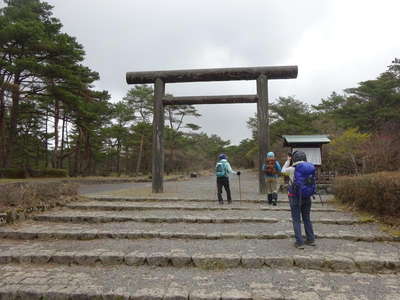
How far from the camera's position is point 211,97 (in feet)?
30.7

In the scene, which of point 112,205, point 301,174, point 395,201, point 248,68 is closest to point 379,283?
point 301,174

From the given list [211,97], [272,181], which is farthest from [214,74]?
[272,181]

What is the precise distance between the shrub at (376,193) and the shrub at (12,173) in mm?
19391

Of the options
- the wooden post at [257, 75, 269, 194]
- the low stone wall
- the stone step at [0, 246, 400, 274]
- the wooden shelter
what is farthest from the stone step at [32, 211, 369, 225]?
the wooden shelter

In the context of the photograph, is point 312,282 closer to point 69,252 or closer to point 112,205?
point 69,252

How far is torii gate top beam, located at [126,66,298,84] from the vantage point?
8.95m

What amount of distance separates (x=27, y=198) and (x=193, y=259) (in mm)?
4890

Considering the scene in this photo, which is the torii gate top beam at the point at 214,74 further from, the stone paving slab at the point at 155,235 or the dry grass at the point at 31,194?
the stone paving slab at the point at 155,235

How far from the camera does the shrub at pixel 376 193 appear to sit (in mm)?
4723

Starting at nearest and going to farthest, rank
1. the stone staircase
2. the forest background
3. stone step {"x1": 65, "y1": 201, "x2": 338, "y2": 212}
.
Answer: the stone staircase
stone step {"x1": 65, "y1": 201, "x2": 338, "y2": 212}
the forest background

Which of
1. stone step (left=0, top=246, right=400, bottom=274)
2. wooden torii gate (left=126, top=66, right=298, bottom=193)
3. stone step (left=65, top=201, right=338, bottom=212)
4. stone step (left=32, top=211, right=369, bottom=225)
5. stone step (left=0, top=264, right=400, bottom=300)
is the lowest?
stone step (left=0, top=264, right=400, bottom=300)

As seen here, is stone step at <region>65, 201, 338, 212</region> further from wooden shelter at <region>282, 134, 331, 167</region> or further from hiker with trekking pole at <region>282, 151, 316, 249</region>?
wooden shelter at <region>282, 134, 331, 167</region>

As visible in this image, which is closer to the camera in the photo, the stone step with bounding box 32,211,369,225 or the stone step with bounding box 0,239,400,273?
the stone step with bounding box 0,239,400,273

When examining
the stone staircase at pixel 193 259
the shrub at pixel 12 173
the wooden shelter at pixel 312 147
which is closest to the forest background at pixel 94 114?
the shrub at pixel 12 173
